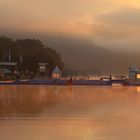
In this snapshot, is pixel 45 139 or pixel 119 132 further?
pixel 119 132

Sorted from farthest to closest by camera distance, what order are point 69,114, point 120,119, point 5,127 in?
point 69,114 < point 120,119 < point 5,127

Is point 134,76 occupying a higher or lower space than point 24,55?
lower

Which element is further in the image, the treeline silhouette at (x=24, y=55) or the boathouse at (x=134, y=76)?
the treeline silhouette at (x=24, y=55)

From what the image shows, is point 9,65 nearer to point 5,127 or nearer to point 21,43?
point 21,43

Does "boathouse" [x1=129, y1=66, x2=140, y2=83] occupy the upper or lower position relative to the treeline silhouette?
lower

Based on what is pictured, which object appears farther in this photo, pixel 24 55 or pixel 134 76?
pixel 24 55

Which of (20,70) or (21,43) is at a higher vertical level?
(21,43)

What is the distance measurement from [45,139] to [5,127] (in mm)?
2676

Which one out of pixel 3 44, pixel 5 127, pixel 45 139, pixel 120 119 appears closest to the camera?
pixel 45 139

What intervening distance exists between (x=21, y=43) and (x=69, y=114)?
402 feet

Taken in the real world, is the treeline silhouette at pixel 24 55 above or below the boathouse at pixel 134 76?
above

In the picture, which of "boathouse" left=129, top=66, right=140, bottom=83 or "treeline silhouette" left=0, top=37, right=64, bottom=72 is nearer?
"boathouse" left=129, top=66, right=140, bottom=83

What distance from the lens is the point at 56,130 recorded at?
509 inches

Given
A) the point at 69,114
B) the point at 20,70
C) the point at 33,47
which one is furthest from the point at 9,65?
the point at 69,114
